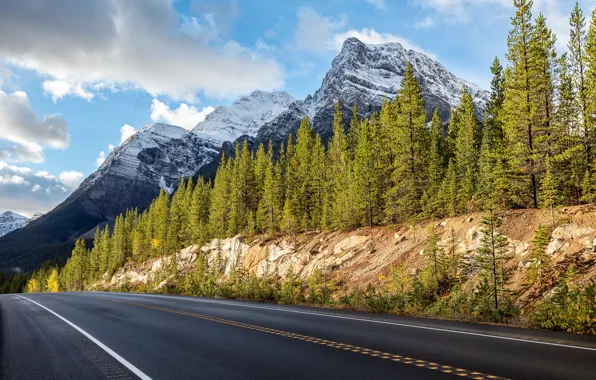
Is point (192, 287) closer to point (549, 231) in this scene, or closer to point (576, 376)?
point (549, 231)

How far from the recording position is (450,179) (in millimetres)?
32375

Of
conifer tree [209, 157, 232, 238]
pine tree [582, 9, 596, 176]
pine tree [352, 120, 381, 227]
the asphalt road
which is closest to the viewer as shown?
the asphalt road

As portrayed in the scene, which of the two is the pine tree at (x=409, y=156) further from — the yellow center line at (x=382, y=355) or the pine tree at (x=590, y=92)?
the yellow center line at (x=382, y=355)

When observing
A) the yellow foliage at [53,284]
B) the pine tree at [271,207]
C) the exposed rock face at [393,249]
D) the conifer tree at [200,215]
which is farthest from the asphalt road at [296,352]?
the yellow foliage at [53,284]

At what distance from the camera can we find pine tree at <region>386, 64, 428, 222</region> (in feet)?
113

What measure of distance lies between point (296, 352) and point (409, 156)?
3136 centimetres

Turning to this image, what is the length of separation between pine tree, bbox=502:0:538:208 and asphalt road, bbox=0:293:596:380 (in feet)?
64.6

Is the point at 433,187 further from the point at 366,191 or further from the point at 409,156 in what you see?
the point at 366,191

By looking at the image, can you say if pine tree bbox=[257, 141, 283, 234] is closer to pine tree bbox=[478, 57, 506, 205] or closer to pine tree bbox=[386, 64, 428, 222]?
pine tree bbox=[386, 64, 428, 222]

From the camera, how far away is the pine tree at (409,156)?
1357 inches

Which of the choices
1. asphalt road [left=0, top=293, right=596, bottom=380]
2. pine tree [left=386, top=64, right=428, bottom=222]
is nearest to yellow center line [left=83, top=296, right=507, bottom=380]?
asphalt road [left=0, top=293, right=596, bottom=380]

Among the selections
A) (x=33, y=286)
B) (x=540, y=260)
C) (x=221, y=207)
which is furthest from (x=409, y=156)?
(x=33, y=286)

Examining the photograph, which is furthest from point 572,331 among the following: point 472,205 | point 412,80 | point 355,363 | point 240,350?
point 412,80

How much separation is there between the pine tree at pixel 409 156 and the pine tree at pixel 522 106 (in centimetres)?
824
